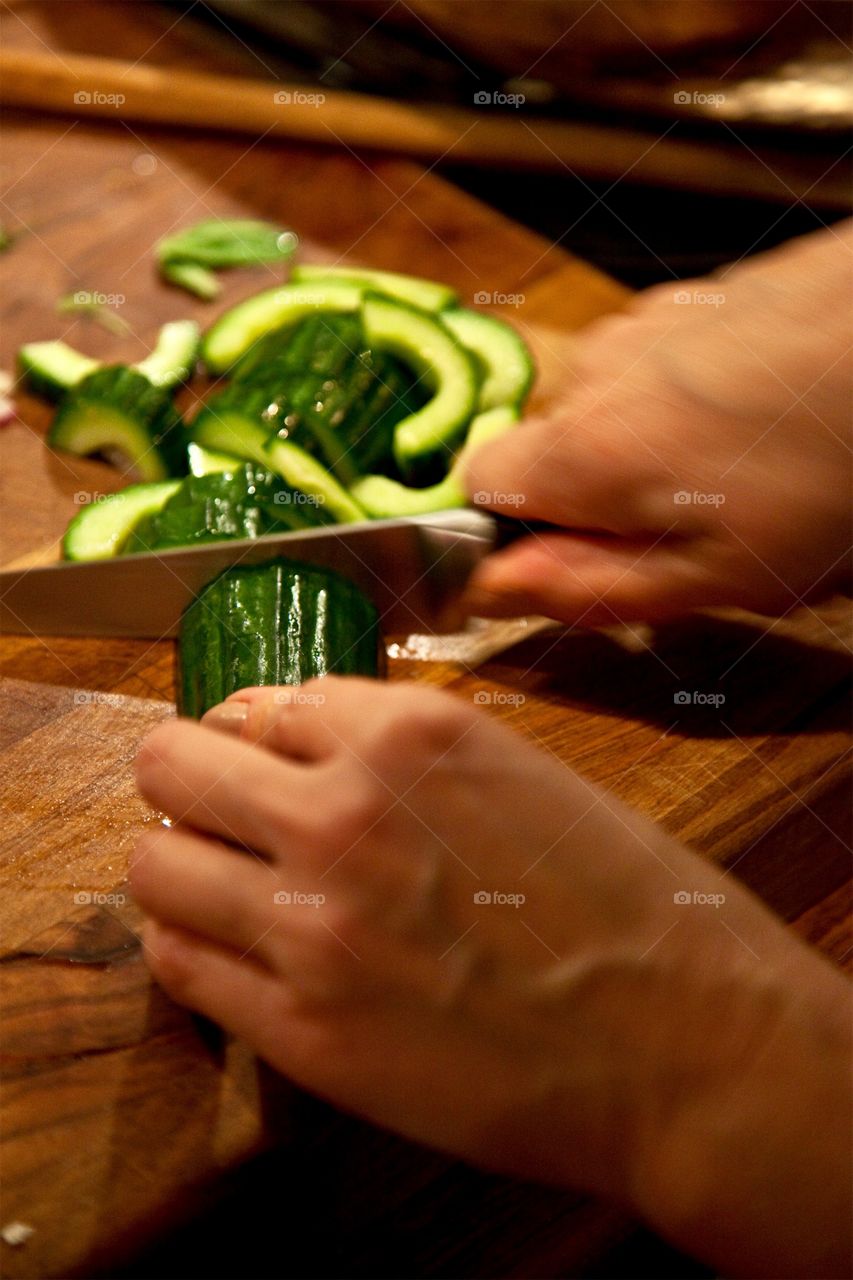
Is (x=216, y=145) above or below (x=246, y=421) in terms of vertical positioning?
above

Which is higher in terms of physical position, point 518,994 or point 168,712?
point 168,712

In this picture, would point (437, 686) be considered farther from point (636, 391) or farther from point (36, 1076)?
→ point (36, 1076)

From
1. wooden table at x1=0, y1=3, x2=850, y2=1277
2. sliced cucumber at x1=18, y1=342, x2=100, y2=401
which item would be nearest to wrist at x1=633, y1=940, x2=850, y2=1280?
wooden table at x1=0, y1=3, x2=850, y2=1277

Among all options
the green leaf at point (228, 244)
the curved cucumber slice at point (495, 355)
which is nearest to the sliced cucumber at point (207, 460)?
the curved cucumber slice at point (495, 355)

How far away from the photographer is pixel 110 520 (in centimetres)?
230

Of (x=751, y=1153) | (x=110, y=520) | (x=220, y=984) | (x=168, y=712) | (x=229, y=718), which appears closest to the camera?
(x=751, y=1153)

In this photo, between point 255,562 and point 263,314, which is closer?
point 255,562

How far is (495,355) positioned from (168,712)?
111 cm

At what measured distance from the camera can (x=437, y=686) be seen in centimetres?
221

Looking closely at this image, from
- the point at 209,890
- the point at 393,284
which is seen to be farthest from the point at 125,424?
the point at 209,890

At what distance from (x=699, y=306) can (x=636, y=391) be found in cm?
31

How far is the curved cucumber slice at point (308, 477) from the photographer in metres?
2.32

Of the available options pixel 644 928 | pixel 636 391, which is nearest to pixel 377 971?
pixel 644 928

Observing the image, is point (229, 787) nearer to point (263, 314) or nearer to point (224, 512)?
point (224, 512)
